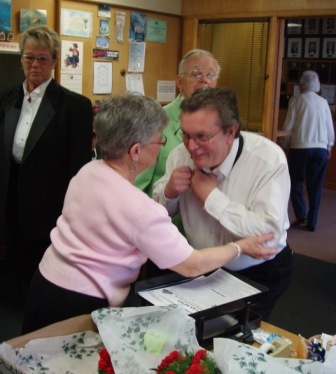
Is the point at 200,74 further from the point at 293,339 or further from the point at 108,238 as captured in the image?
the point at 293,339

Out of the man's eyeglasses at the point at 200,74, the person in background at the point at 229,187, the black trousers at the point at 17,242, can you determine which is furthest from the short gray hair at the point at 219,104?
the black trousers at the point at 17,242

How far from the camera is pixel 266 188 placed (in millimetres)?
1672


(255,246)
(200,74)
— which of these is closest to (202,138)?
(255,246)

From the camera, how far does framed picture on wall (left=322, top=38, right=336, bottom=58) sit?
6.98 meters

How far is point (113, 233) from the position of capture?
1460 mm

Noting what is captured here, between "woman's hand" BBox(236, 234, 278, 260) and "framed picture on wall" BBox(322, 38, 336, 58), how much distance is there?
6.00 meters

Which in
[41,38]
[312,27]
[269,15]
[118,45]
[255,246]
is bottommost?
[255,246]

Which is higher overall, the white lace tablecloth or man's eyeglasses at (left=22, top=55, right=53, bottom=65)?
man's eyeglasses at (left=22, top=55, right=53, bottom=65)

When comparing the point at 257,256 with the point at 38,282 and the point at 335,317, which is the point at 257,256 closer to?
the point at 38,282

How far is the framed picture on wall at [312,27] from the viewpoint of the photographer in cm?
715

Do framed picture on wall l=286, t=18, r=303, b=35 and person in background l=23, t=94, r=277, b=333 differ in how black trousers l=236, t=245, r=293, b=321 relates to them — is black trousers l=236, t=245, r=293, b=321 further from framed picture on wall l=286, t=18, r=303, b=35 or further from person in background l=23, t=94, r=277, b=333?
framed picture on wall l=286, t=18, r=303, b=35

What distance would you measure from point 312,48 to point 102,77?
13.7 ft

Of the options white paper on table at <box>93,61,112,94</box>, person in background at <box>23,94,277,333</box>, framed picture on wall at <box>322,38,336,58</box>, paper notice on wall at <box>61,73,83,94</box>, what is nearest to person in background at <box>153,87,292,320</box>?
person in background at <box>23,94,277,333</box>

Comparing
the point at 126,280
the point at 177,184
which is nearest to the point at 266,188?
the point at 177,184
